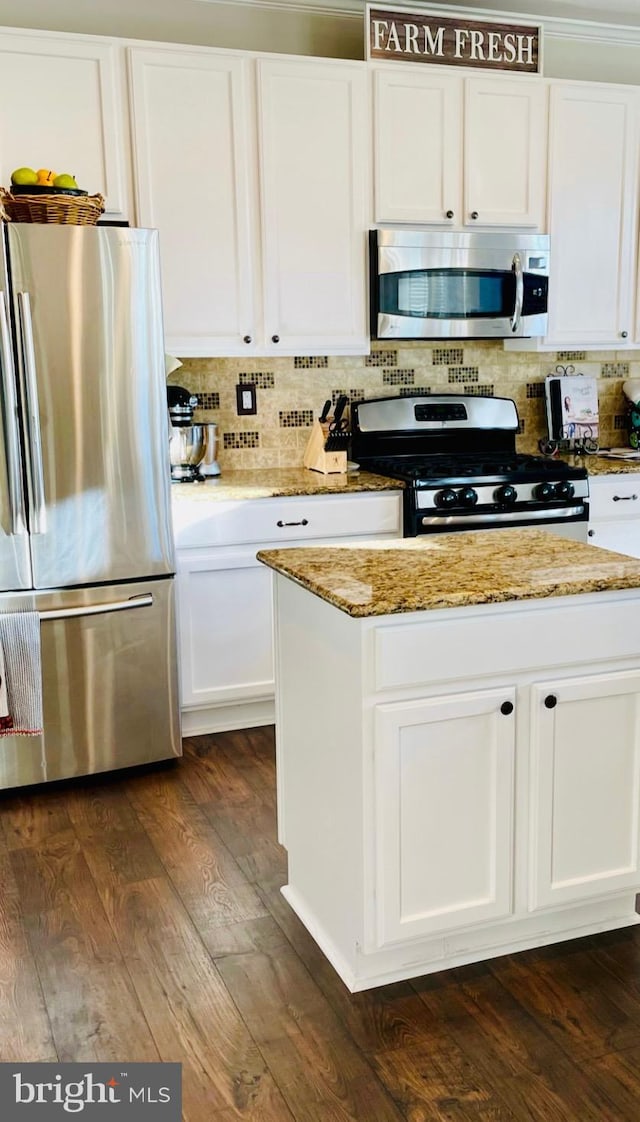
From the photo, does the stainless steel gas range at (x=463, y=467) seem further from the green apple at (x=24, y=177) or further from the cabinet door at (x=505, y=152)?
the green apple at (x=24, y=177)

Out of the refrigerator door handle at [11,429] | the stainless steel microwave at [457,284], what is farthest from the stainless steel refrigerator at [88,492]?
the stainless steel microwave at [457,284]

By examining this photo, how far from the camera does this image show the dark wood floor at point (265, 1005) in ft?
6.15

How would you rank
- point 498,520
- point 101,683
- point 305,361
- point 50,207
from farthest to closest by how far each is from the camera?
point 305,361
point 498,520
point 101,683
point 50,207

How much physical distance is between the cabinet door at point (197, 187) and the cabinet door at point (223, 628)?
837 millimetres

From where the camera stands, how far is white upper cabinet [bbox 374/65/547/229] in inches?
153

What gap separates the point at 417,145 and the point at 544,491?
1444 mm

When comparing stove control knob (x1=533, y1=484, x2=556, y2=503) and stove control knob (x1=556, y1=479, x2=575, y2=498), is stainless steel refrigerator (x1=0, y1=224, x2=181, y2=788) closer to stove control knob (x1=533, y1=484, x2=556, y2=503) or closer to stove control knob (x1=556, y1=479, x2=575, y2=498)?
stove control knob (x1=533, y1=484, x2=556, y2=503)

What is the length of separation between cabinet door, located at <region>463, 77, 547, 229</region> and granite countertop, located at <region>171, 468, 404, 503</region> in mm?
1167

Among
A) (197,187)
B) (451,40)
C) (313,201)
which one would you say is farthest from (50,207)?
(451,40)

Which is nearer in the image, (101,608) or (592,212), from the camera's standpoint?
(101,608)

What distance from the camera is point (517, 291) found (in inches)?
163

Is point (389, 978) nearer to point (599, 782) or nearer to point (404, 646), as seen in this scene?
point (599, 782)
